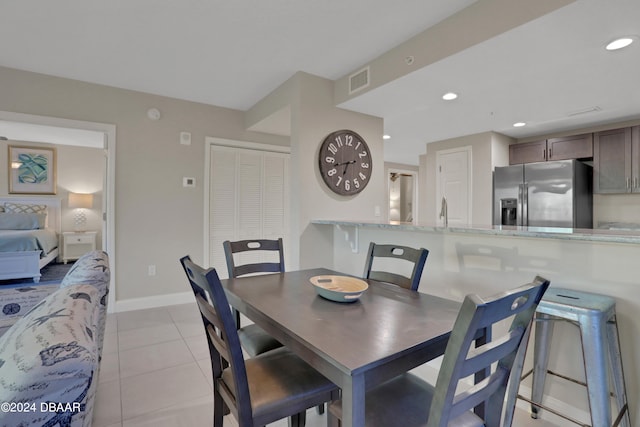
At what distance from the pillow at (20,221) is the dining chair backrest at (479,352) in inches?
279

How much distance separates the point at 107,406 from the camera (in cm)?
183

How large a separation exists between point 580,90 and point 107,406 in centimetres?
443

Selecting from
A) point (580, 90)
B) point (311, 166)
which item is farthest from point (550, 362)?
point (580, 90)

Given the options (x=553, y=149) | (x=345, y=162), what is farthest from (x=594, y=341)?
(x=553, y=149)

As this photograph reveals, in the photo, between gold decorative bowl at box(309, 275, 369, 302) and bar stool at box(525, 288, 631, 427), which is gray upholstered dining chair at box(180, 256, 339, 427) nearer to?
gold decorative bowl at box(309, 275, 369, 302)

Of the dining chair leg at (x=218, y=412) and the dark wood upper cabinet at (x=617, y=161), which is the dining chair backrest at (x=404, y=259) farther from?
the dark wood upper cabinet at (x=617, y=161)

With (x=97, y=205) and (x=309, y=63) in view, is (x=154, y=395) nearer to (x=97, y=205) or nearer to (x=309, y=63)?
(x=309, y=63)

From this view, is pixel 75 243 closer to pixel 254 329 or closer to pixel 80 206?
pixel 80 206

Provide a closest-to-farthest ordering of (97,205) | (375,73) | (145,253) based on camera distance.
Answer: (375,73), (145,253), (97,205)

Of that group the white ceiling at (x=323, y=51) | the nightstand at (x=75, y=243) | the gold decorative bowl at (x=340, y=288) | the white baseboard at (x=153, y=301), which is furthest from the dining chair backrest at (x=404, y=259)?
the nightstand at (x=75, y=243)

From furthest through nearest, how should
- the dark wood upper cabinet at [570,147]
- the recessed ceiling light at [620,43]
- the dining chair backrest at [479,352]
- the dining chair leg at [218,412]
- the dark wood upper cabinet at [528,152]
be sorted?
the dark wood upper cabinet at [528,152] < the dark wood upper cabinet at [570,147] < the recessed ceiling light at [620,43] < the dining chair leg at [218,412] < the dining chair backrest at [479,352]

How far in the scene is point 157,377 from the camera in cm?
215

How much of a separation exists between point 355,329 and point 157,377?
1.83 meters

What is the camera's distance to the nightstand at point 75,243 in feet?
19.3
